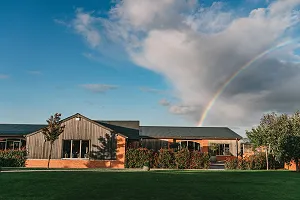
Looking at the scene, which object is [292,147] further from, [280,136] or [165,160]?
[165,160]

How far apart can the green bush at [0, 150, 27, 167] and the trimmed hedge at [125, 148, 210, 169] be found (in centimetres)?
1001

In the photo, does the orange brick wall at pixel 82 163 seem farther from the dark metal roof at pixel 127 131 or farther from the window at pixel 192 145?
the window at pixel 192 145

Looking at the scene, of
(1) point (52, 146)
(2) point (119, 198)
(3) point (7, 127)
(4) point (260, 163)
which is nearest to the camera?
(2) point (119, 198)

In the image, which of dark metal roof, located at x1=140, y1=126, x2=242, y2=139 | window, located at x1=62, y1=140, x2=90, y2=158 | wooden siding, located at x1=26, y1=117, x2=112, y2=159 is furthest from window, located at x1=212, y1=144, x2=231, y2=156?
window, located at x1=62, y1=140, x2=90, y2=158

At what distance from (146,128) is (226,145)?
38.6 feet

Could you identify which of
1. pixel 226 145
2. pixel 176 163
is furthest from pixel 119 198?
pixel 226 145

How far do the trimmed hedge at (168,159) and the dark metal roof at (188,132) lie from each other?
12632 millimetres

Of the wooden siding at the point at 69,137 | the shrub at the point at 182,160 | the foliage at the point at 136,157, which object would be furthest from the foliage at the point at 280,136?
the wooden siding at the point at 69,137

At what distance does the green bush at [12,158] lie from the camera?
27456 mm

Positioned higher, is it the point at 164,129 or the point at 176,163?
the point at 164,129

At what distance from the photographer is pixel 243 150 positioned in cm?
4153

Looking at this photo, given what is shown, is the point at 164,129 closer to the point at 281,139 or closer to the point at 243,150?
the point at 243,150

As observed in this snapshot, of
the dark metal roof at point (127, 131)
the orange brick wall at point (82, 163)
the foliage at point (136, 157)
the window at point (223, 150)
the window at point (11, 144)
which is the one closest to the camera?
the foliage at point (136, 157)

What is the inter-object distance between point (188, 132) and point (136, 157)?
16.2 m
